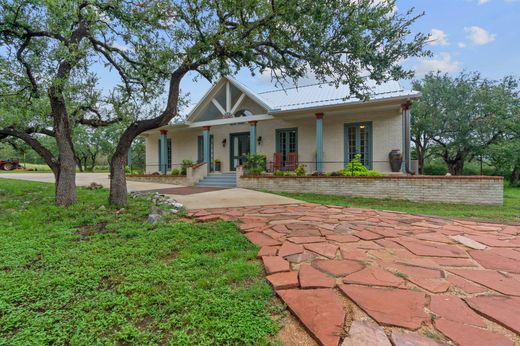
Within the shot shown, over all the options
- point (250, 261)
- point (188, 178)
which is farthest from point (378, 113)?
point (250, 261)

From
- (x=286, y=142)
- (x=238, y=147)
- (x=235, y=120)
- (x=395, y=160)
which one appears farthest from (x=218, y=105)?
(x=395, y=160)

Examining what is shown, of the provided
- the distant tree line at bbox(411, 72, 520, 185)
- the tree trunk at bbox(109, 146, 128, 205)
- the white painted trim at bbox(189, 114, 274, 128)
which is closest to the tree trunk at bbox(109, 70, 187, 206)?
the tree trunk at bbox(109, 146, 128, 205)

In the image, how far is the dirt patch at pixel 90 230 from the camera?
150 inches

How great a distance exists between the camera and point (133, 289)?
219 centimetres

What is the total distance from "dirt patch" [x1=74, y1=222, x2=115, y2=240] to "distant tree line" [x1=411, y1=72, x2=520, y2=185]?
15920 millimetres

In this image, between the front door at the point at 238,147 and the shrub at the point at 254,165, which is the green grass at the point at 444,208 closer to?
the shrub at the point at 254,165

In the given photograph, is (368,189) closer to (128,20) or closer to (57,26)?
(128,20)

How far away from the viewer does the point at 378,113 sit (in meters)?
10.6

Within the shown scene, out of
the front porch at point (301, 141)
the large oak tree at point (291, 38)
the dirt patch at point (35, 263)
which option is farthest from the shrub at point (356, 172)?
the dirt patch at point (35, 263)

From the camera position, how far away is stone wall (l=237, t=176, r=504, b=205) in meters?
7.56

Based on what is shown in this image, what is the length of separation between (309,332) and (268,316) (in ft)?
1.03

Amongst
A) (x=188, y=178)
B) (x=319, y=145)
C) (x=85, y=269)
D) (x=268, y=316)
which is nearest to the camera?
(x=268, y=316)

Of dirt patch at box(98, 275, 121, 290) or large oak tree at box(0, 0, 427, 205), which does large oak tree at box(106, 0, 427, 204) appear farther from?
dirt patch at box(98, 275, 121, 290)

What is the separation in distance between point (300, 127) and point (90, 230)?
31.7ft
